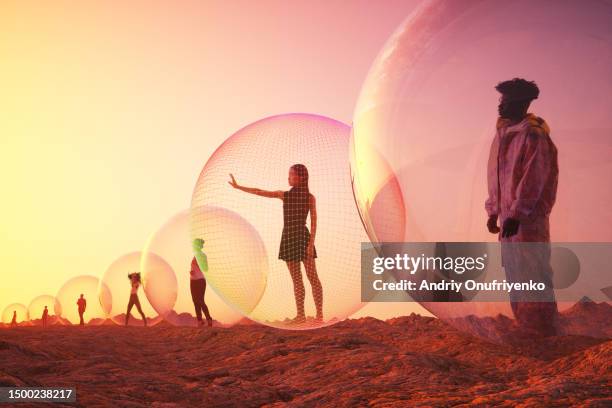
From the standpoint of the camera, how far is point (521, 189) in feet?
17.2

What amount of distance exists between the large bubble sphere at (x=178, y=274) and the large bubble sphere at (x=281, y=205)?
407 centimetres

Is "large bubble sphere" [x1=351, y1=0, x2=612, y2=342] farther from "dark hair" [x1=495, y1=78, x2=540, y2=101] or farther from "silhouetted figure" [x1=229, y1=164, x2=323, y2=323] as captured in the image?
"silhouetted figure" [x1=229, y1=164, x2=323, y2=323]

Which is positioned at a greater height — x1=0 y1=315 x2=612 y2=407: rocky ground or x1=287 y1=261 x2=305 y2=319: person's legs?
x1=287 y1=261 x2=305 y2=319: person's legs

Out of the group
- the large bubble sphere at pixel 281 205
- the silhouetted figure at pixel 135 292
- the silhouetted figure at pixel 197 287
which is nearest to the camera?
the large bubble sphere at pixel 281 205

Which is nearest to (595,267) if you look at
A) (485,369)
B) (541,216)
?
(541,216)

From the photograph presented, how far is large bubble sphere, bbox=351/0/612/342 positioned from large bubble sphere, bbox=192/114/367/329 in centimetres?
303

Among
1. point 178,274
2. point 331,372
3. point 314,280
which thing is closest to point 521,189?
point 331,372

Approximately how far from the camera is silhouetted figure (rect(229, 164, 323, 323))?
8828 millimetres

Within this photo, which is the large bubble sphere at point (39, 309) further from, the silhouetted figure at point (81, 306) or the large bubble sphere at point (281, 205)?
the large bubble sphere at point (281, 205)

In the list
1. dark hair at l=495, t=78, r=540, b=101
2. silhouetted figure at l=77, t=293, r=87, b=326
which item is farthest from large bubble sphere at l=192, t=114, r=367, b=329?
silhouetted figure at l=77, t=293, r=87, b=326

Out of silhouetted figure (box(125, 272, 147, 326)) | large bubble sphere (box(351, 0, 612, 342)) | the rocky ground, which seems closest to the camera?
the rocky ground

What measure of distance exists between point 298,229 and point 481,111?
13.7 feet

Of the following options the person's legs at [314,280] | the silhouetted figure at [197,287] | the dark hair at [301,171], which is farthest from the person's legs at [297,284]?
the silhouetted figure at [197,287]

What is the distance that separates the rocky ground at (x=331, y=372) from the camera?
465 cm
